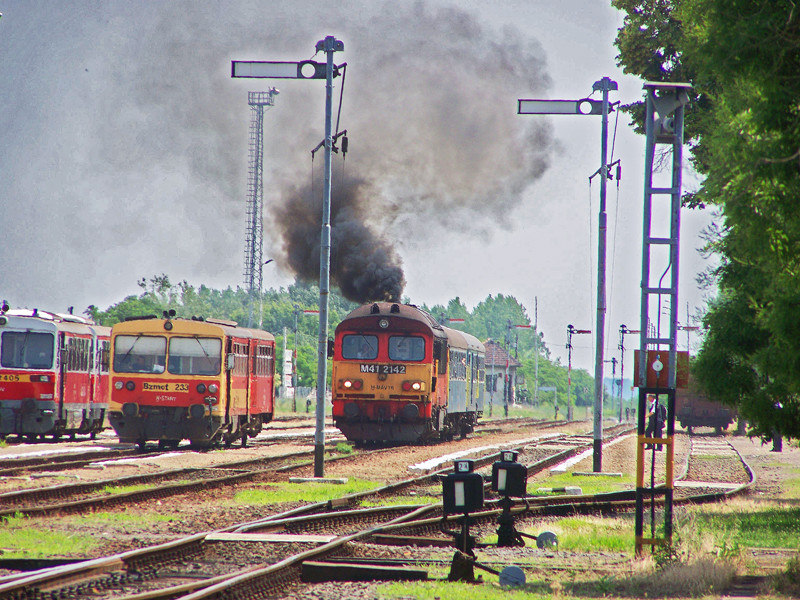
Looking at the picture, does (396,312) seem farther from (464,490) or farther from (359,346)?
(464,490)

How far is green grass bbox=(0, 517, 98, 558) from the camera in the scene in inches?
400

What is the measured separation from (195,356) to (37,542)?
46.2 ft

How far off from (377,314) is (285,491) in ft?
36.0

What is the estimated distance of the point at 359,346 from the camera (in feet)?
90.7

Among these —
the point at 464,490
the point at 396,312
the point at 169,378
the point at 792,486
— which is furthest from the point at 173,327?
the point at 464,490

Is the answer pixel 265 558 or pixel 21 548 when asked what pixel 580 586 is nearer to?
pixel 265 558

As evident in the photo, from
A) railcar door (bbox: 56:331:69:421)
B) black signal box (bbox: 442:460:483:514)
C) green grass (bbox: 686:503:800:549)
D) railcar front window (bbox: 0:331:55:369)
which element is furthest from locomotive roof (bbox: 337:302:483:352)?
black signal box (bbox: 442:460:483:514)

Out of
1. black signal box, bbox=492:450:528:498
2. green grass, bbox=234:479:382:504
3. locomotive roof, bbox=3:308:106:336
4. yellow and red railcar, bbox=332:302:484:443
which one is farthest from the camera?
yellow and red railcar, bbox=332:302:484:443

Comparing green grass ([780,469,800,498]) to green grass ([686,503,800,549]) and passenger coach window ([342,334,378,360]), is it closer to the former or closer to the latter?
green grass ([686,503,800,549])

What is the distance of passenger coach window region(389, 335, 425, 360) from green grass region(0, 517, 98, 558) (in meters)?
15.5

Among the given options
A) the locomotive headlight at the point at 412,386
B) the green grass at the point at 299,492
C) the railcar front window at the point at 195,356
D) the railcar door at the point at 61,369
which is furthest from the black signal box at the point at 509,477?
the railcar door at the point at 61,369

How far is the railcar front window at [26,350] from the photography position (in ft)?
86.7

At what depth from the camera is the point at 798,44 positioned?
26.4 feet

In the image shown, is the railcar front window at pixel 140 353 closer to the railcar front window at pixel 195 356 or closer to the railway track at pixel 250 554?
the railcar front window at pixel 195 356
